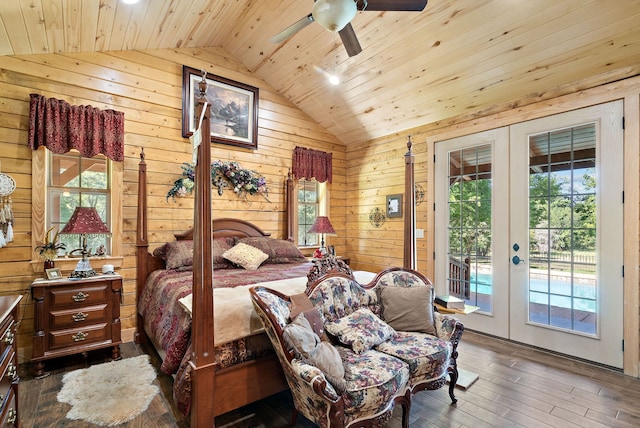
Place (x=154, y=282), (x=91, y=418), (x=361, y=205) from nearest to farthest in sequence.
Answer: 1. (x=91, y=418)
2. (x=154, y=282)
3. (x=361, y=205)

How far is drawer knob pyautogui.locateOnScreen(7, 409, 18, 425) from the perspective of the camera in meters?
1.57

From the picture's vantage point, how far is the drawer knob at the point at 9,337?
1564 millimetres

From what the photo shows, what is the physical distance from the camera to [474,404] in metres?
2.31

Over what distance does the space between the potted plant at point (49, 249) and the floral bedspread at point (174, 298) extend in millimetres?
864

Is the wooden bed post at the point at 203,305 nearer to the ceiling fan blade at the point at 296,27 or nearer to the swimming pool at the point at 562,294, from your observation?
the ceiling fan blade at the point at 296,27

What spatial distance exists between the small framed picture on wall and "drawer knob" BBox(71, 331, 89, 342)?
3.96 meters

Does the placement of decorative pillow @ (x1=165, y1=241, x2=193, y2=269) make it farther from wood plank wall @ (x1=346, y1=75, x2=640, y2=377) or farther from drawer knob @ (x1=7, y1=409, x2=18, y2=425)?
wood plank wall @ (x1=346, y1=75, x2=640, y2=377)

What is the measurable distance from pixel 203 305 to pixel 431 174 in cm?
351

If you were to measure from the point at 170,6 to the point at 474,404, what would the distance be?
4.33 meters

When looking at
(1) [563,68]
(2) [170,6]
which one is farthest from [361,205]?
(2) [170,6]

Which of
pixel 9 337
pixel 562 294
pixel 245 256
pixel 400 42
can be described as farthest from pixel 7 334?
pixel 562 294

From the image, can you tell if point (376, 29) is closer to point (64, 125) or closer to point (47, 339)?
point (64, 125)

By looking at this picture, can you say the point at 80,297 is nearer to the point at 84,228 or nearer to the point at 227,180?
the point at 84,228

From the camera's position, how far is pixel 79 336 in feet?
9.15
